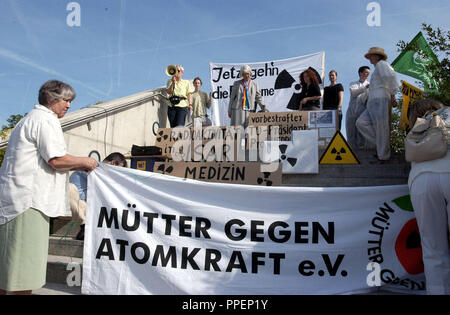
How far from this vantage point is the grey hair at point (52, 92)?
2.62m

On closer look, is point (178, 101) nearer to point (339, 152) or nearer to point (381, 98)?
point (339, 152)

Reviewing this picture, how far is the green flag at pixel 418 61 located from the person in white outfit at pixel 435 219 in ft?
12.2

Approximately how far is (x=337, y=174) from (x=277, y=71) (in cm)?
761

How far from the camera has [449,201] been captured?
2771mm

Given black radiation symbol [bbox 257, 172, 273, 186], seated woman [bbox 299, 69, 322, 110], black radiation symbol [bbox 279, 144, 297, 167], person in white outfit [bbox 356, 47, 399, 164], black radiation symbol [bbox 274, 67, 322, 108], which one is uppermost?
black radiation symbol [bbox 274, 67, 322, 108]

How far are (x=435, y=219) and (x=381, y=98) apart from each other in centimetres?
276

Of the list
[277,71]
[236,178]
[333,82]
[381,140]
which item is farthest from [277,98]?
[236,178]

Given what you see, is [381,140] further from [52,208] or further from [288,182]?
[52,208]

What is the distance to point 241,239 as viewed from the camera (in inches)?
134

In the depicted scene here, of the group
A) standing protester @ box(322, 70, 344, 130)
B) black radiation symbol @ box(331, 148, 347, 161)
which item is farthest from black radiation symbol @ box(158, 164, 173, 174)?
standing protester @ box(322, 70, 344, 130)

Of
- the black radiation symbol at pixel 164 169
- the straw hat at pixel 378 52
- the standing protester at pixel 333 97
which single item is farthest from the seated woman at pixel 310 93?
the black radiation symbol at pixel 164 169

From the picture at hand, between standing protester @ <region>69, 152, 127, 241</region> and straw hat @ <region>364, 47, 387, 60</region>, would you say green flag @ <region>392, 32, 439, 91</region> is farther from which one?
standing protester @ <region>69, 152, 127, 241</region>

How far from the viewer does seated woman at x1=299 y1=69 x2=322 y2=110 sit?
23.2ft

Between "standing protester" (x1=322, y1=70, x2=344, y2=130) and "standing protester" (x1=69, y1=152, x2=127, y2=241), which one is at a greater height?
"standing protester" (x1=322, y1=70, x2=344, y2=130)
